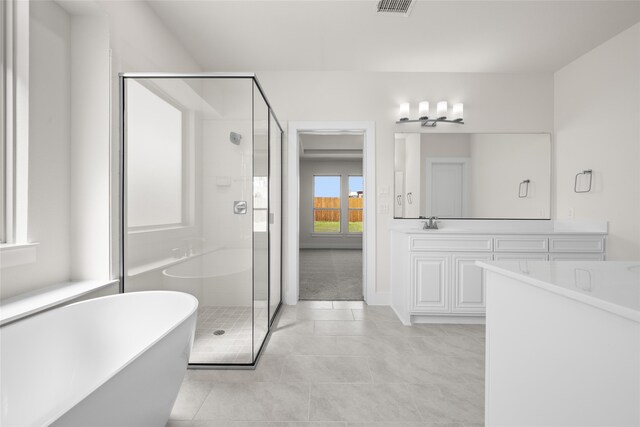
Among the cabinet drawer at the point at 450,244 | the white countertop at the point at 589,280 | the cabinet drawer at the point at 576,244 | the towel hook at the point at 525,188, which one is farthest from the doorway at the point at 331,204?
the white countertop at the point at 589,280

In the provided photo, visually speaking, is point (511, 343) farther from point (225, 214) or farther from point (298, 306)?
point (298, 306)

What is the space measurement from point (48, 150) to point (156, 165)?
1.78 feet

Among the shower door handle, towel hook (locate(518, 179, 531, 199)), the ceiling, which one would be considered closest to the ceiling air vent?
the ceiling

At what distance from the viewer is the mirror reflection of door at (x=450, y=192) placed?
3277 mm

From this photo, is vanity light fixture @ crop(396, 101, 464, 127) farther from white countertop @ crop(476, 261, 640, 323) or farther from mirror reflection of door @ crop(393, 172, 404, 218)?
white countertop @ crop(476, 261, 640, 323)

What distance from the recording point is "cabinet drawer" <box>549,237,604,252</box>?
272 centimetres

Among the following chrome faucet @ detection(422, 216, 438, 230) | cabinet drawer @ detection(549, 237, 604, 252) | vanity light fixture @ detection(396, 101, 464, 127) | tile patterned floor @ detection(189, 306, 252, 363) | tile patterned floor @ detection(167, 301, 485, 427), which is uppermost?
vanity light fixture @ detection(396, 101, 464, 127)

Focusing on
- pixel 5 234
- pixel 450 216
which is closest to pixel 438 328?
pixel 450 216

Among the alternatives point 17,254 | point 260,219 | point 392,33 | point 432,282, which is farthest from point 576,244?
point 17,254

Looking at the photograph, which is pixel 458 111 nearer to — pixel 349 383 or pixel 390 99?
pixel 390 99

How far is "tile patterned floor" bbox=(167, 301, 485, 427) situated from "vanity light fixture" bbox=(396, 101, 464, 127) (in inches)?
84.9

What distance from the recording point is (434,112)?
3287mm

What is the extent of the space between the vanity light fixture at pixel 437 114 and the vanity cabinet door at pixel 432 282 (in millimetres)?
1508

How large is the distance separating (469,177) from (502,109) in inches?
33.7
